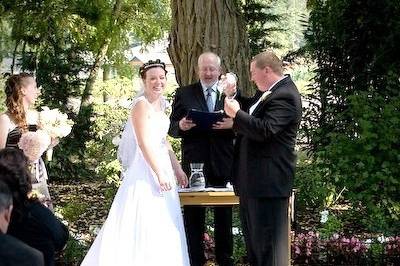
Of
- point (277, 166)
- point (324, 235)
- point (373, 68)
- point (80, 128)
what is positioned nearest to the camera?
point (277, 166)

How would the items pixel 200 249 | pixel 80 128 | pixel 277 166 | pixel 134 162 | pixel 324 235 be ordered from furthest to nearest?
pixel 80 128, pixel 324 235, pixel 200 249, pixel 134 162, pixel 277 166

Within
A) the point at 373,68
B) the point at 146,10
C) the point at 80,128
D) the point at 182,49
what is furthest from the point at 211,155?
the point at 146,10

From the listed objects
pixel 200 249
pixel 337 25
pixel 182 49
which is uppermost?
pixel 337 25

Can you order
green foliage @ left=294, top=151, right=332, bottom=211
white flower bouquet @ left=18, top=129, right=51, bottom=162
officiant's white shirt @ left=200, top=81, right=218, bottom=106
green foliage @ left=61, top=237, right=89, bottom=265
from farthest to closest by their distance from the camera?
green foliage @ left=294, top=151, right=332, bottom=211
green foliage @ left=61, top=237, right=89, bottom=265
officiant's white shirt @ left=200, top=81, right=218, bottom=106
white flower bouquet @ left=18, top=129, right=51, bottom=162

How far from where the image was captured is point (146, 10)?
48.1 ft

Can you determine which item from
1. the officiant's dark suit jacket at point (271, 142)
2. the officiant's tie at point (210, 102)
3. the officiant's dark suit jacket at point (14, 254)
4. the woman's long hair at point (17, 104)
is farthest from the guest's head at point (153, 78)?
the officiant's dark suit jacket at point (14, 254)

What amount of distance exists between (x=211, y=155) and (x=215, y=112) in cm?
38

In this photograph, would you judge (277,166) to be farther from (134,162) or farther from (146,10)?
(146,10)

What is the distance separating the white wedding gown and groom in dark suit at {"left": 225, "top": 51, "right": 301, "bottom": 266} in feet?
2.01

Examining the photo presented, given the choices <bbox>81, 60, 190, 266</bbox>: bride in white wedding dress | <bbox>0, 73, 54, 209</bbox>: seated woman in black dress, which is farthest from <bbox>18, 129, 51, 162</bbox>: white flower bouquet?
<bbox>81, 60, 190, 266</bbox>: bride in white wedding dress

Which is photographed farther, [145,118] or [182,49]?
[182,49]

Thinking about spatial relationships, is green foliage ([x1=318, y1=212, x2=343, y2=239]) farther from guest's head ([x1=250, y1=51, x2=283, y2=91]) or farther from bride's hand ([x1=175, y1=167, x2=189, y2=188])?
guest's head ([x1=250, y1=51, x2=283, y2=91])

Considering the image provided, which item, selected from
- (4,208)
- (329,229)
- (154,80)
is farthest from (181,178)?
(4,208)

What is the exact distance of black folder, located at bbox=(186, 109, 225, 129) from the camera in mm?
5133
